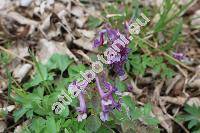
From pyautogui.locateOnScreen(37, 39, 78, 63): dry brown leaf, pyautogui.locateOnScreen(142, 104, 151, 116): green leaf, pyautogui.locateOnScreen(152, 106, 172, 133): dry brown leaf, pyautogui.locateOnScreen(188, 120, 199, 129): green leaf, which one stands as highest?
pyautogui.locateOnScreen(37, 39, 78, 63): dry brown leaf

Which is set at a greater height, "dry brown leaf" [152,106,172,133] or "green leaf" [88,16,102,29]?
"green leaf" [88,16,102,29]

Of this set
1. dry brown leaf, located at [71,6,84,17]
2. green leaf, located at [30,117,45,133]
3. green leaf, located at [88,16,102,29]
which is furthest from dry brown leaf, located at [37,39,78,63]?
green leaf, located at [30,117,45,133]

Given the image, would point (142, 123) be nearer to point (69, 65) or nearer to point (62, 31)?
point (69, 65)

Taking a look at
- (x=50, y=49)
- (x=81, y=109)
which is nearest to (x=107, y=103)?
(x=81, y=109)

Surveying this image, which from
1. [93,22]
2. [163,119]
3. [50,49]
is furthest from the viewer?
[93,22]

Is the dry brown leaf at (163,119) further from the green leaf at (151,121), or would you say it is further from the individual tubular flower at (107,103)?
the individual tubular flower at (107,103)

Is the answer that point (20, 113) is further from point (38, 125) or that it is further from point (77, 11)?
point (77, 11)

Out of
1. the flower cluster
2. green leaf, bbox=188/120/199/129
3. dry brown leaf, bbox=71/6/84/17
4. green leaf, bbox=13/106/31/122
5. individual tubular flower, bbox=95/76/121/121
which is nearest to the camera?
individual tubular flower, bbox=95/76/121/121

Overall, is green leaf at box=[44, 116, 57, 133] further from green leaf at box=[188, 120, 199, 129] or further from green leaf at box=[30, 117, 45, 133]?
green leaf at box=[188, 120, 199, 129]
